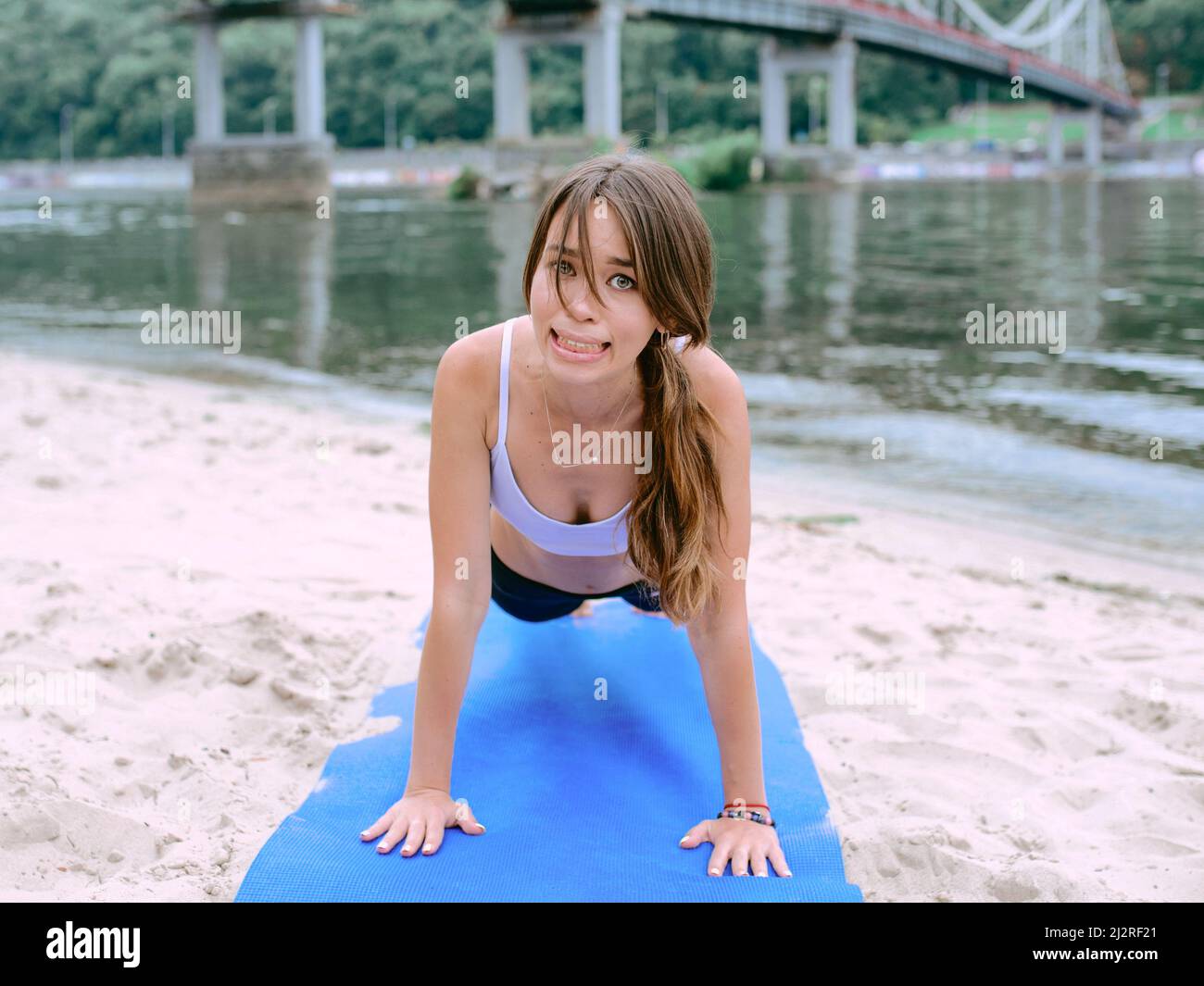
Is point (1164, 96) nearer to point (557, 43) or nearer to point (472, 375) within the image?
point (557, 43)

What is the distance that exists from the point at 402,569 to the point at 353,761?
1.35 metres

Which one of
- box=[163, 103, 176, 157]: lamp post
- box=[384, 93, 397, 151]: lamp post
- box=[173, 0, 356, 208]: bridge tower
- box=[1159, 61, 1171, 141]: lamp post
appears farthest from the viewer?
box=[163, 103, 176, 157]: lamp post

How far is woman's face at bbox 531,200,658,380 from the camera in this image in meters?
1.82

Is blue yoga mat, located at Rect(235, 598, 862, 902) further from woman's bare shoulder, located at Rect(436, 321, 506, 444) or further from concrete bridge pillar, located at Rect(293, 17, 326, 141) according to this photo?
concrete bridge pillar, located at Rect(293, 17, 326, 141)

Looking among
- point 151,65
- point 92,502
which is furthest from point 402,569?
point 151,65

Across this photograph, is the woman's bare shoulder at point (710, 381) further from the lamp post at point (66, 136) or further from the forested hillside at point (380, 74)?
the lamp post at point (66, 136)

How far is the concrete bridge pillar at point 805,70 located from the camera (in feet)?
153

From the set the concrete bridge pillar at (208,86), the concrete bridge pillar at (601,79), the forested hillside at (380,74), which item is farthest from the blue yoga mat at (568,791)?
the forested hillside at (380,74)

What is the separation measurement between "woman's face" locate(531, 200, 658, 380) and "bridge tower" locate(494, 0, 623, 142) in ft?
126

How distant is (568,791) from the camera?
2.22 metres

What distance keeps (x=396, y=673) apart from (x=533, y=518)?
78 centimetres

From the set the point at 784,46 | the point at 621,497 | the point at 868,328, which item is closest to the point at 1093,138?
the point at 784,46

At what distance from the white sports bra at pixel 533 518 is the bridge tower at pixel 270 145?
126 ft

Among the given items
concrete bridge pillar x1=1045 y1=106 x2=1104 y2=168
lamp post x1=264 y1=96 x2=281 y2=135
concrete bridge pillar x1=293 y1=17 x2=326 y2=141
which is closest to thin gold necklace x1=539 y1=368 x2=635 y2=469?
concrete bridge pillar x1=293 y1=17 x2=326 y2=141
